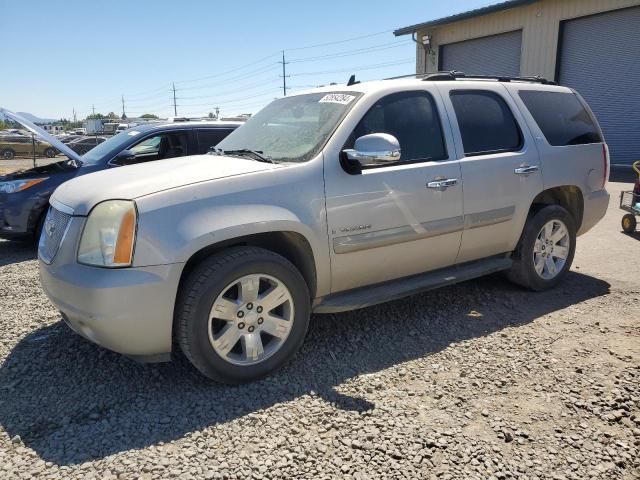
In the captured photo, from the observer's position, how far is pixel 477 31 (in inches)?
709

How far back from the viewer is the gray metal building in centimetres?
1473

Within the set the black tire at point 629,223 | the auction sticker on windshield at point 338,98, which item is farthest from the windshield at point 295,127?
the black tire at point 629,223

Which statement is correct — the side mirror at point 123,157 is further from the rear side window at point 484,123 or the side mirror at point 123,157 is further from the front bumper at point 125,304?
the rear side window at point 484,123

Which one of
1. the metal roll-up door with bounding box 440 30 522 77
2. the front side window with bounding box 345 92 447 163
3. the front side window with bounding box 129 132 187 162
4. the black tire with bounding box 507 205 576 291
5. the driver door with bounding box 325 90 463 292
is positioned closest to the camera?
the driver door with bounding box 325 90 463 292

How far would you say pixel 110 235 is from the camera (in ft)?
9.61

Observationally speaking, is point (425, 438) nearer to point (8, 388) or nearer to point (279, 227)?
point (279, 227)

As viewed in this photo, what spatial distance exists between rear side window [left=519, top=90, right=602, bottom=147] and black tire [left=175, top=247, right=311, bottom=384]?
9.49 ft

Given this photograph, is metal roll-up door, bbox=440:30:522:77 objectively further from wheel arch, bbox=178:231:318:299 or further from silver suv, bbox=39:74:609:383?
wheel arch, bbox=178:231:318:299

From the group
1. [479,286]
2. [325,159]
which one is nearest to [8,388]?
[325,159]

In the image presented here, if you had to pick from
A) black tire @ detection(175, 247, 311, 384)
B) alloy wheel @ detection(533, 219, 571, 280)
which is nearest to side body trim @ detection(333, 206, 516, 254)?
black tire @ detection(175, 247, 311, 384)

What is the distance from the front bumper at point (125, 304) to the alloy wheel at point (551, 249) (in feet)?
10.9

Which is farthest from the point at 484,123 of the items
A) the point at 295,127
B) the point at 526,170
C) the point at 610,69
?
the point at 610,69

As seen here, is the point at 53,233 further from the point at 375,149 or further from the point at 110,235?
the point at 375,149

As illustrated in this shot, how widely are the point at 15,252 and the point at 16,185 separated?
36.9 inches
